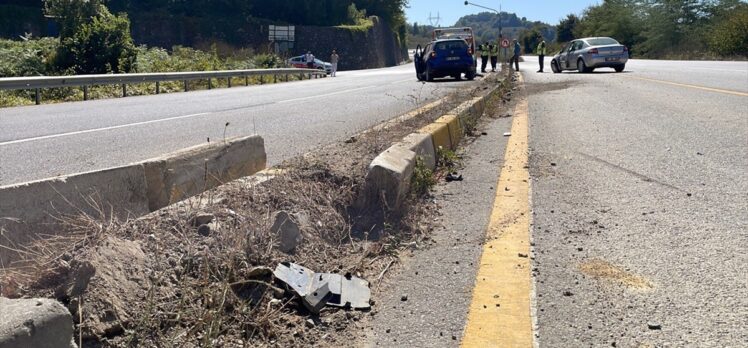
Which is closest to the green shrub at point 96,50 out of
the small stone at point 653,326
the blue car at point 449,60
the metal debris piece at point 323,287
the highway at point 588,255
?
the blue car at point 449,60

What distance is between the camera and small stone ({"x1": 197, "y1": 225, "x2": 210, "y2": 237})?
3.30m

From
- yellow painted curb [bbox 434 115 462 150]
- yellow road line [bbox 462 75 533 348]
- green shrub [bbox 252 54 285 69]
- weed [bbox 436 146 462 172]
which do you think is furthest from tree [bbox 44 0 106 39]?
yellow road line [bbox 462 75 533 348]

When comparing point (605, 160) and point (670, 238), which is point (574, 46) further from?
point (670, 238)

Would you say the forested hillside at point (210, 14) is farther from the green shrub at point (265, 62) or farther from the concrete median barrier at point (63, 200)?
the concrete median barrier at point (63, 200)

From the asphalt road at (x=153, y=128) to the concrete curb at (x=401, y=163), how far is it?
157cm

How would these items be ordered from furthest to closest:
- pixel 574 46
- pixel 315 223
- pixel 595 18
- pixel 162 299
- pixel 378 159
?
pixel 595 18, pixel 574 46, pixel 378 159, pixel 315 223, pixel 162 299

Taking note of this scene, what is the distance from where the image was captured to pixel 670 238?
159 inches

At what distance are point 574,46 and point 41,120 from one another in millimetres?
22497

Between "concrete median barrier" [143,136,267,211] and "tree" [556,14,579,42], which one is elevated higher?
"tree" [556,14,579,42]

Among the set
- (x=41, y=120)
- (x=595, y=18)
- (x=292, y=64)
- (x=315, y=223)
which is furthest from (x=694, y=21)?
(x=315, y=223)

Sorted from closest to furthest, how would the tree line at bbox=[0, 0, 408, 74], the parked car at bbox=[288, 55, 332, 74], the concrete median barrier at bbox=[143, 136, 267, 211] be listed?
1. the concrete median barrier at bbox=[143, 136, 267, 211]
2. the tree line at bbox=[0, 0, 408, 74]
3. the parked car at bbox=[288, 55, 332, 74]

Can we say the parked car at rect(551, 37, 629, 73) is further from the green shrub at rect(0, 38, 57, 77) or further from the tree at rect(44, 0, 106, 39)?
the green shrub at rect(0, 38, 57, 77)

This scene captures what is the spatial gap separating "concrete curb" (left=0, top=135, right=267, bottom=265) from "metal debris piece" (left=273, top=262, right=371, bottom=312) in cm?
87

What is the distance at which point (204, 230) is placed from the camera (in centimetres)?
333
